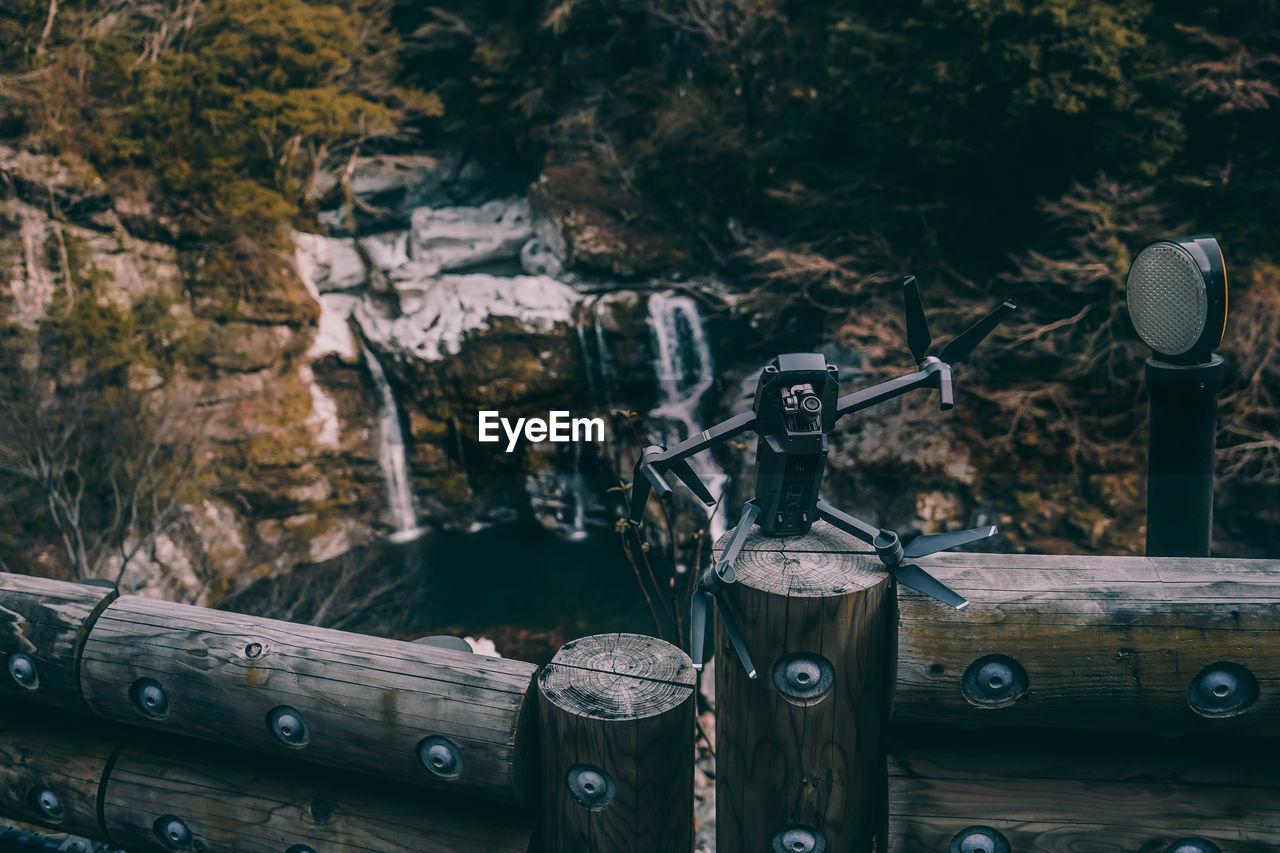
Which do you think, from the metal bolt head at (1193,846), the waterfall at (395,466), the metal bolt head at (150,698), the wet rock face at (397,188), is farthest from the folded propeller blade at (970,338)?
the wet rock face at (397,188)

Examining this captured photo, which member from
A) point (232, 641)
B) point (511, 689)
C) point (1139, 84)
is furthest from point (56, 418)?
point (1139, 84)

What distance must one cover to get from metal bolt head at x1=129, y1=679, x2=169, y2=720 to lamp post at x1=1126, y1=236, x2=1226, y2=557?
3.37 m

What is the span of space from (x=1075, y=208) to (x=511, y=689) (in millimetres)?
11760

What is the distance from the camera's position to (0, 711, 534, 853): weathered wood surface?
2.66 m

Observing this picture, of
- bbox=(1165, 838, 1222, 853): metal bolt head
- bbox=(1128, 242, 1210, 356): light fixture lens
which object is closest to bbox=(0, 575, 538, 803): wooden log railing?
bbox=(1165, 838, 1222, 853): metal bolt head

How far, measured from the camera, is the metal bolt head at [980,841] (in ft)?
7.94

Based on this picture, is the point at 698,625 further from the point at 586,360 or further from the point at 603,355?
the point at 586,360

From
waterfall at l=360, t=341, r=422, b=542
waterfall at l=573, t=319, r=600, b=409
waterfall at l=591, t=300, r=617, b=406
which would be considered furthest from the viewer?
waterfall at l=360, t=341, r=422, b=542

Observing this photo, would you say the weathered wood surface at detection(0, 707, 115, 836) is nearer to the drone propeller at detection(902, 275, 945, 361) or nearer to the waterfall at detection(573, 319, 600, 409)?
the drone propeller at detection(902, 275, 945, 361)

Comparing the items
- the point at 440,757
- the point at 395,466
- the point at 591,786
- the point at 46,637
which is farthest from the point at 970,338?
the point at 395,466

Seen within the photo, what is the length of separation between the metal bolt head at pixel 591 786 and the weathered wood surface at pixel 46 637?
185 centimetres

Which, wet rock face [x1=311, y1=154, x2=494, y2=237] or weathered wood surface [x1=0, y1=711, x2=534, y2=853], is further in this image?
wet rock face [x1=311, y1=154, x2=494, y2=237]

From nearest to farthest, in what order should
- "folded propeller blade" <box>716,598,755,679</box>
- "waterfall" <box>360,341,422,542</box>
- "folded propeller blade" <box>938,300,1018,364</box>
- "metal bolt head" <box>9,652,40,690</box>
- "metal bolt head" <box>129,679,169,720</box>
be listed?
"folded propeller blade" <box>716,598,755,679</box> < "folded propeller blade" <box>938,300,1018,364</box> < "metal bolt head" <box>129,679,169,720</box> < "metal bolt head" <box>9,652,40,690</box> < "waterfall" <box>360,341,422,542</box>

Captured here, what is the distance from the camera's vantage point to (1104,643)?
2305 mm
